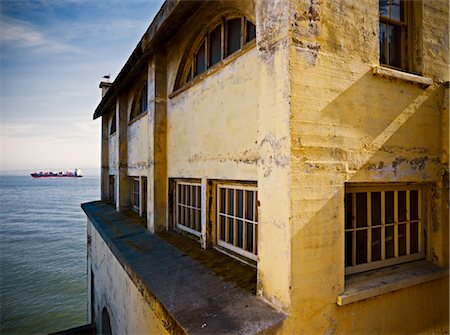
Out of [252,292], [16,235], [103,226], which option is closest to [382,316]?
[252,292]

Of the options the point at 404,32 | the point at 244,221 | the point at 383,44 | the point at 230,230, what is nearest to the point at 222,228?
the point at 230,230

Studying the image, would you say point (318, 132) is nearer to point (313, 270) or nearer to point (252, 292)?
point (313, 270)

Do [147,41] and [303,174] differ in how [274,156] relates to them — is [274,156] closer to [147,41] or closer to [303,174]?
[303,174]

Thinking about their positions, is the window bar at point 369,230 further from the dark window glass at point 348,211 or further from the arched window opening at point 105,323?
the arched window opening at point 105,323

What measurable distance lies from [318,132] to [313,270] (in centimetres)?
145

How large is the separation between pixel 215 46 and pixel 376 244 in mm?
4375

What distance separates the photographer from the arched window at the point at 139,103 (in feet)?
29.3

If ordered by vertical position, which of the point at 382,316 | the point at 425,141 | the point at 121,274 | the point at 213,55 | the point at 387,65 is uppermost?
the point at 213,55

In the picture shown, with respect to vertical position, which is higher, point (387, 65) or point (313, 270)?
point (387, 65)

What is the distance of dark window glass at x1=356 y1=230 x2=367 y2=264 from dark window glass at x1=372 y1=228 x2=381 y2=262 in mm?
171

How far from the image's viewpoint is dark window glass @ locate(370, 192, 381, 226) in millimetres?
3791

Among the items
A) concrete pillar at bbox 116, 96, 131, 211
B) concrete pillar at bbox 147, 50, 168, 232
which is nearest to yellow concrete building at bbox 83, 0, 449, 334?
concrete pillar at bbox 147, 50, 168, 232

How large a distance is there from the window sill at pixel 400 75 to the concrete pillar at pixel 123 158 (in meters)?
9.00

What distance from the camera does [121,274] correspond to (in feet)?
19.6
